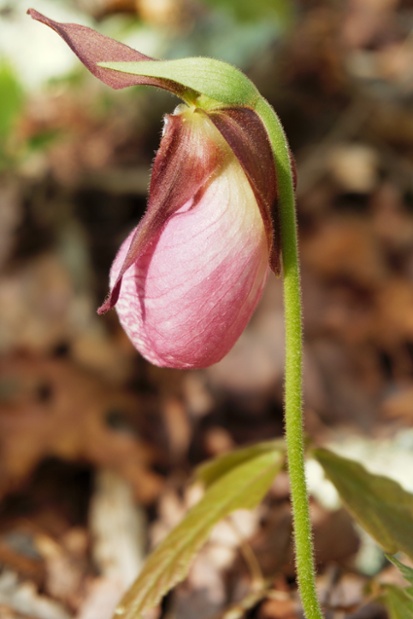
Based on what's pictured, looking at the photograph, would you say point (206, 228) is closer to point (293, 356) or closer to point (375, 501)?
point (293, 356)

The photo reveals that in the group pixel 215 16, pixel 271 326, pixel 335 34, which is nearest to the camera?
pixel 271 326

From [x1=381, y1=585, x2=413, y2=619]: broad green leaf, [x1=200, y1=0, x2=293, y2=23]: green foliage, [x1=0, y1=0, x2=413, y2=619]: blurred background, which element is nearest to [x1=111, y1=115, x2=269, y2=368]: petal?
[x1=381, y1=585, x2=413, y2=619]: broad green leaf

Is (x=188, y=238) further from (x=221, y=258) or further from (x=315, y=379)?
(x=315, y=379)

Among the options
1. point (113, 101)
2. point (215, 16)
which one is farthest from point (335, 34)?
point (113, 101)

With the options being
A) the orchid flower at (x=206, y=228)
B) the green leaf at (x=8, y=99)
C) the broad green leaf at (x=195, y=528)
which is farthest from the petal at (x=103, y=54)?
the green leaf at (x=8, y=99)

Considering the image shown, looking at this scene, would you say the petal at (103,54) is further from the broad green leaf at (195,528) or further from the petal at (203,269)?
the broad green leaf at (195,528)

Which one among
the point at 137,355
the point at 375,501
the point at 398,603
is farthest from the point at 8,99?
the point at 398,603

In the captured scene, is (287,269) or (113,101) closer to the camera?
(287,269)
